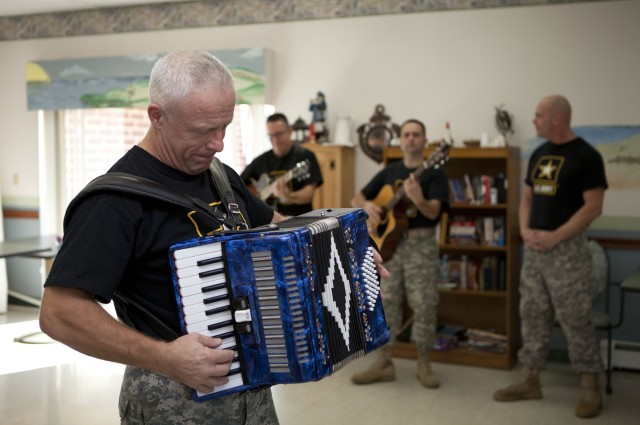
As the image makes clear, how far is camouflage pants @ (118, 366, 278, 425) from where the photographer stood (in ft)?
5.47

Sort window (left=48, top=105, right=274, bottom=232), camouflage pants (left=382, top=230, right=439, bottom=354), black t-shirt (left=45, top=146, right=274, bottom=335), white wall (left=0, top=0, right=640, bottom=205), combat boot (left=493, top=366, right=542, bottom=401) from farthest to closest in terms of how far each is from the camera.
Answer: window (left=48, top=105, right=274, bottom=232)
white wall (left=0, top=0, right=640, bottom=205)
camouflage pants (left=382, top=230, right=439, bottom=354)
combat boot (left=493, top=366, right=542, bottom=401)
black t-shirt (left=45, top=146, right=274, bottom=335)

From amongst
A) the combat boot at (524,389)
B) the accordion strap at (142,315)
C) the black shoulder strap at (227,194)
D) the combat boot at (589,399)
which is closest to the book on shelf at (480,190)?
the combat boot at (524,389)

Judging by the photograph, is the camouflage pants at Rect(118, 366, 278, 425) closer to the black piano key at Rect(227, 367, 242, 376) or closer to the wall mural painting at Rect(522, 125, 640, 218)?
the black piano key at Rect(227, 367, 242, 376)

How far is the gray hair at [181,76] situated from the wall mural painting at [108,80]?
4487 mm

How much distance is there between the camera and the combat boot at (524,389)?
435 centimetres

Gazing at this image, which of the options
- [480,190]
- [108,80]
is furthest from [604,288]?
[108,80]

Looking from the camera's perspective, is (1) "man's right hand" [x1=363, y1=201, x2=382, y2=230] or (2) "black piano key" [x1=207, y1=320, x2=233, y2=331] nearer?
(2) "black piano key" [x1=207, y1=320, x2=233, y2=331]

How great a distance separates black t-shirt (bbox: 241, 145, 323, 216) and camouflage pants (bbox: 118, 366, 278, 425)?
3.36 metres

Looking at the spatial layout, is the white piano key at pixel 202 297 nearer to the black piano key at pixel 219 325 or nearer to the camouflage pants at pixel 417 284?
the black piano key at pixel 219 325

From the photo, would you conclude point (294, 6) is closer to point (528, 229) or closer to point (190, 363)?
point (528, 229)

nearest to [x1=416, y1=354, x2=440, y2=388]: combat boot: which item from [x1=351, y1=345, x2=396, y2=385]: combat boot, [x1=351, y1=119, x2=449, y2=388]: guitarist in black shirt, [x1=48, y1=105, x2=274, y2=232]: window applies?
[x1=351, y1=119, x2=449, y2=388]: guitarist in black shirt

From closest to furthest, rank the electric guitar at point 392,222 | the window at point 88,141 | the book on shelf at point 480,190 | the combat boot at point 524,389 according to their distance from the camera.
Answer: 1. the combat boot at point 524,389
2. the electric guitar at point 392,222
3. the book on shelf at point 480,190
4. the window at point 88,141

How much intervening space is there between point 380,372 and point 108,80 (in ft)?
12.3

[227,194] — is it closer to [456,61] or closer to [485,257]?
[485,257]
